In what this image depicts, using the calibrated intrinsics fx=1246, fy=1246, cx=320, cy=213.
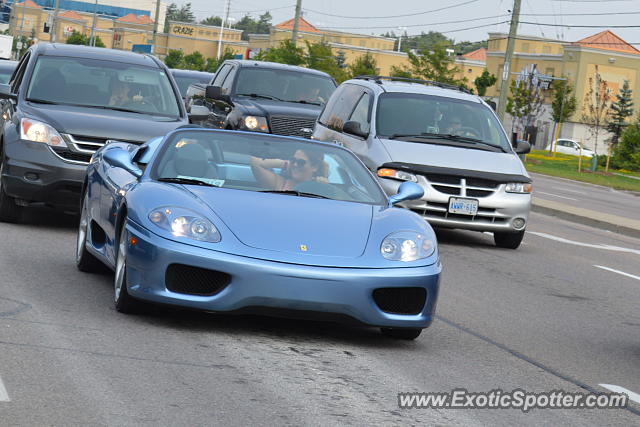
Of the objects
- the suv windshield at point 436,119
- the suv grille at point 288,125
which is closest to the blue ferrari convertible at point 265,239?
the suv windshield at point 436,119

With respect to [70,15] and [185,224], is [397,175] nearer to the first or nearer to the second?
[185,224]

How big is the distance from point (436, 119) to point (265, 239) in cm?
868

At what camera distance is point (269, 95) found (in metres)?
21.7

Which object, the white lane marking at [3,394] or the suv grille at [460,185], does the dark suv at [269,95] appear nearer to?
the suv grille at [460,185]

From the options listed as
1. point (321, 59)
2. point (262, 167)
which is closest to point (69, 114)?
point (262, 167)

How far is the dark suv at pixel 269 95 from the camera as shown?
20000 mm

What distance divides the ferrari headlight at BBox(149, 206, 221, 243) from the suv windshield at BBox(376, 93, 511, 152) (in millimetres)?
7982

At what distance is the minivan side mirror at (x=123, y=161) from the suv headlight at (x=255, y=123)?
405 inches

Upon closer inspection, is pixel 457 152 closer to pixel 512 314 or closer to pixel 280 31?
pixel 512 314

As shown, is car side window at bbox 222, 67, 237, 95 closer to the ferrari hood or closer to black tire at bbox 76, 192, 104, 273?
black tire at bbox 76, 192, 104, 273

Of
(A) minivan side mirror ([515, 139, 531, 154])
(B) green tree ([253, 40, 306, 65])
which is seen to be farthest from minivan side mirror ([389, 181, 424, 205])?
(B) green tree ([253, 40, 306, 65])

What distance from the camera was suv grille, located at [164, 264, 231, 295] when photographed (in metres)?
7.43

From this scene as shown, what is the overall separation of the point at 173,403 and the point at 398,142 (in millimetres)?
9688

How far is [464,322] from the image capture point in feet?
Answer: 29.7
